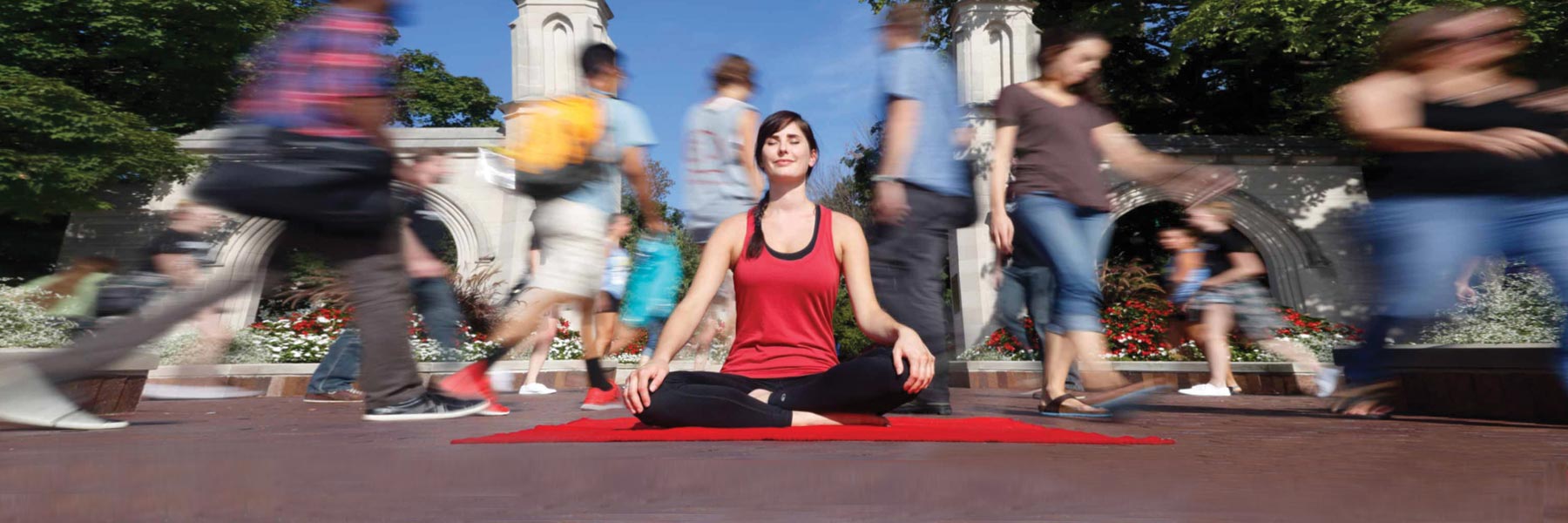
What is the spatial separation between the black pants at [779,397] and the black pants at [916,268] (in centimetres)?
117

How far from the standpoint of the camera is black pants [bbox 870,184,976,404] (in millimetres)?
4449

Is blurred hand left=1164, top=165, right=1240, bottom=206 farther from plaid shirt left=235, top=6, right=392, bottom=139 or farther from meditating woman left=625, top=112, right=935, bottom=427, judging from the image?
plaid shirt left=235, top=6, right=392, bottom=139

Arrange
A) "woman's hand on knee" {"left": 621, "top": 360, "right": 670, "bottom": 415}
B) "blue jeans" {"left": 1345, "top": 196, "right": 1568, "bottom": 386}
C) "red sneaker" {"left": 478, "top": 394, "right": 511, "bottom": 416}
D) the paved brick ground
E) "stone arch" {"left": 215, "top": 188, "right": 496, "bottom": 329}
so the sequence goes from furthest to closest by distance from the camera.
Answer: "stone arch" {"left": 215, "top": 188, "right": 496, "bottom": 329} < "red sneaker" {"left": 478, "top": 394, "right": 511, "bottom": 416} < "blue jeans" {"left": 1345, "top": 196, "right": 1568, "bottom": 386} < "woman's hand on knee" {"left": 621, "top": 360, "right": 670, "bottom": 415} < the paved brick ground

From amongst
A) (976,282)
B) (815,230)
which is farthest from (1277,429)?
(976,282)

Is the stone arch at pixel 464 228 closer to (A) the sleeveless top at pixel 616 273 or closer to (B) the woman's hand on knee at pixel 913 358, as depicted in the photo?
(A) the sleeveless top at pixel 616 273

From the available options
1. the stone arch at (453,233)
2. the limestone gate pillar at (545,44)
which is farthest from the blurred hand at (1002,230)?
the stone arch at (453,233)

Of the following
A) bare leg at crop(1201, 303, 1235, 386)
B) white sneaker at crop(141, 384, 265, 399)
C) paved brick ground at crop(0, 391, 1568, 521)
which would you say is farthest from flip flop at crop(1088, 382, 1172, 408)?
white sneaker at crop(141, 384, 265, 399)

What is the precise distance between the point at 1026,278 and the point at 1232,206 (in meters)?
13.2

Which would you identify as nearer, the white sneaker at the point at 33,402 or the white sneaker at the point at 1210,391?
the white sneaker at the point at 33,402

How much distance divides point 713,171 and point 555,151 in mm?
784

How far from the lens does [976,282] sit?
17000mm

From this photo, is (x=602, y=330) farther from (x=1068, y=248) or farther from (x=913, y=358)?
(x=913, y=358)

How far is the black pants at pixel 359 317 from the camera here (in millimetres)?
3504

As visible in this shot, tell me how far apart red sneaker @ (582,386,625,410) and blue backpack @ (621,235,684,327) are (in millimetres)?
660
